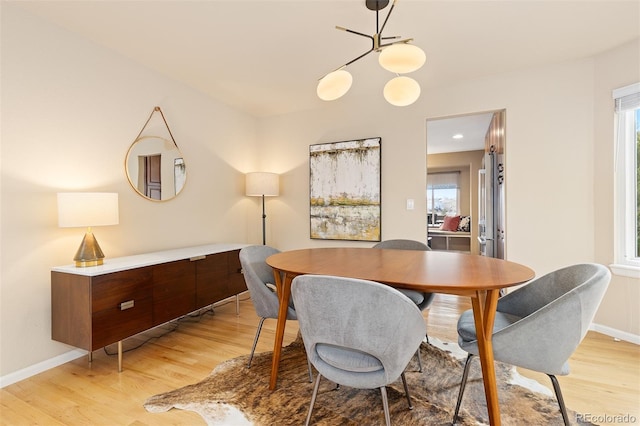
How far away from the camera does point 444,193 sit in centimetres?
894

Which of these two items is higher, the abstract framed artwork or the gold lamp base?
the abstract framed artwork

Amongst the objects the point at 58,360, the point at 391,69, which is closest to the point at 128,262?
the point at 58,360

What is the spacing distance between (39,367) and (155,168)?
5.74 ft

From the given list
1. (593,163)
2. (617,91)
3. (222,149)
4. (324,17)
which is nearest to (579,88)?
(617,91)

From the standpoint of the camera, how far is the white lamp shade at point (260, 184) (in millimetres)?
3908

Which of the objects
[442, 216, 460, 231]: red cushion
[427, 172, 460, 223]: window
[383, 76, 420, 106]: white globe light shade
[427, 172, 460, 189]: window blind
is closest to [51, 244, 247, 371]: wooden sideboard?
[383, 76, 420, 106]: white globe light shade

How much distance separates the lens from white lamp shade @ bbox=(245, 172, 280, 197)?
12.8 ft

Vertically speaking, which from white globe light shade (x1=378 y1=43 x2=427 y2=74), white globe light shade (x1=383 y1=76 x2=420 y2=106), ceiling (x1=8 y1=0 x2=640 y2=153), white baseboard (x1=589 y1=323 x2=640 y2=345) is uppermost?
ceiling (x1=8 y1=0 x2=640 y2=153)

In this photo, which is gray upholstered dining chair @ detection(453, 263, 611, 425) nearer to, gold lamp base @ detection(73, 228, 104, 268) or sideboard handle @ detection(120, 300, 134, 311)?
sideboard handle @ detection(120, 300, 134, 311)

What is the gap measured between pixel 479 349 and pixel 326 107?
332 cm

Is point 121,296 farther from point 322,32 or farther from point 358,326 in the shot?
point 322,32

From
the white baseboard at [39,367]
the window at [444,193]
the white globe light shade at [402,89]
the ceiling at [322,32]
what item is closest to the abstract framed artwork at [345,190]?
the ceiling at [322,32]

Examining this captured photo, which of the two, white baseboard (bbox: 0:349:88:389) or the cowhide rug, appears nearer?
the cowhide rug

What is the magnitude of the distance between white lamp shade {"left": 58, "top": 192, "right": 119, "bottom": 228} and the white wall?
0.87 ft
